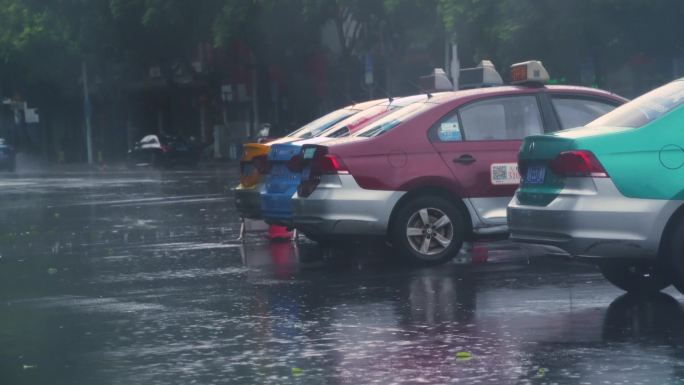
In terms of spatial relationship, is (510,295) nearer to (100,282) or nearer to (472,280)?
(472,280)

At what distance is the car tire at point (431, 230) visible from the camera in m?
12.3

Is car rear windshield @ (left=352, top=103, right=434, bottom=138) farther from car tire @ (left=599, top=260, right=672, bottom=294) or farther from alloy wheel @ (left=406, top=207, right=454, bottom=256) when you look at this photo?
car tire @ (left=599, top=260, right=672, bottom=294)

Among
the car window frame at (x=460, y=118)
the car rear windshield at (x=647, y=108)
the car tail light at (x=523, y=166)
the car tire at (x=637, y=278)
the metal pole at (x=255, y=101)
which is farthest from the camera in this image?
the metal pole at (x=255, y=101)

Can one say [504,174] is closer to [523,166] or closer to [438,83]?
[438,83]

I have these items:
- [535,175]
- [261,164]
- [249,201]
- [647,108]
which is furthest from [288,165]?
[647,108]

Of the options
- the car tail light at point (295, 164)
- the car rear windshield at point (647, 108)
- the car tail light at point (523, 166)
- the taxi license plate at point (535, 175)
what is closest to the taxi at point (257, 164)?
the car tail light at point (295, 164)

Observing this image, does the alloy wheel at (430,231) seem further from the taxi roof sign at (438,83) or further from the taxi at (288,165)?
the taxi roof sign at (438,83)

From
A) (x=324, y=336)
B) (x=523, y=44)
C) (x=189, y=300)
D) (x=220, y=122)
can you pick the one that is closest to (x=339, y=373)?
Result: (x=324, y=336)

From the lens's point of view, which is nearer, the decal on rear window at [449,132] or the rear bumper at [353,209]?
the rear bumper at [353,209]

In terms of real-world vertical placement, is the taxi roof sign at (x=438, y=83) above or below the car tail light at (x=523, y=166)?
above

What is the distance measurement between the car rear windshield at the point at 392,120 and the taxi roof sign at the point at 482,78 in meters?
1.41

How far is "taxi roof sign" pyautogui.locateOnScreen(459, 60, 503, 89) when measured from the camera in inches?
557


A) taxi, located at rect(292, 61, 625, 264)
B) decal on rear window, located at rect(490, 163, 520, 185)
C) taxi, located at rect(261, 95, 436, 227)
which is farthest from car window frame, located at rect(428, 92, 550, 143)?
taxi, located at rect(261, 95, 436, 227)

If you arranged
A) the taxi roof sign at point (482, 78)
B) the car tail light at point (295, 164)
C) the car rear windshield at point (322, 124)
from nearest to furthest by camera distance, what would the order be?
the car tail light at point (295, 164), the taxi roof sign at point (482, 78), the car rear windshield at point (322, 124)
